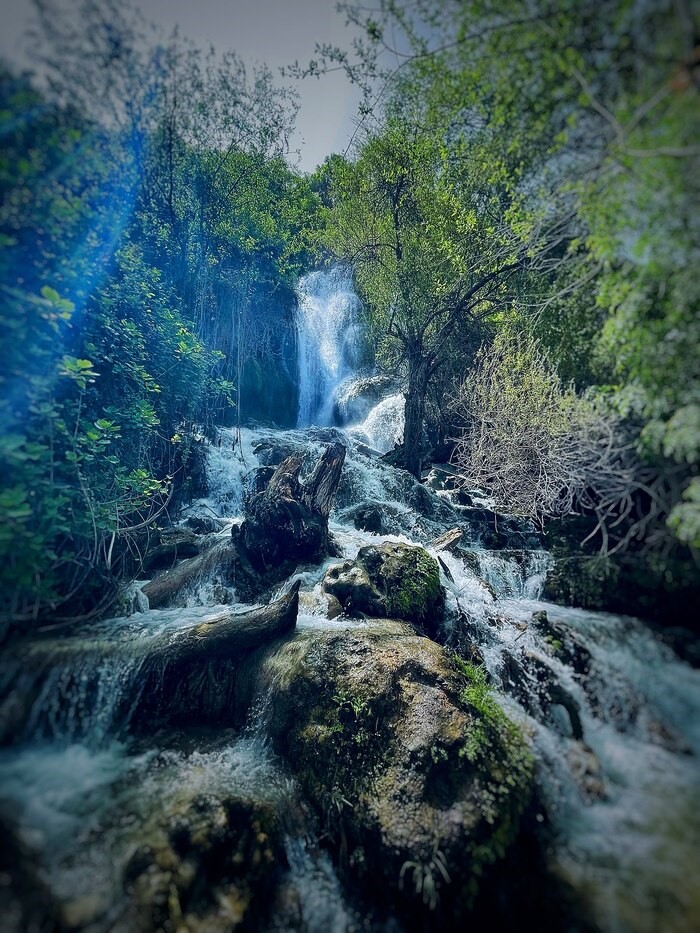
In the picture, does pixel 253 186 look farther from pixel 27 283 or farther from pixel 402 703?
pixel 402 703

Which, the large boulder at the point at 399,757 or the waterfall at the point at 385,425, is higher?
the waterfall at the point at 385,425

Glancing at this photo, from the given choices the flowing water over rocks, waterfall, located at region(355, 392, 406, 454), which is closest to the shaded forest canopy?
the flowing water over rocks

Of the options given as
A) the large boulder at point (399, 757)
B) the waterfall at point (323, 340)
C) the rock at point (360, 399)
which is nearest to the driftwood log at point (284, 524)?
the large boulder at point (399, 757)

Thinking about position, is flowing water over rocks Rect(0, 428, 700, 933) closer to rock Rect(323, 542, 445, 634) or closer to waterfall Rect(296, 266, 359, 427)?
rock Rect(323, 542, 445, 634)

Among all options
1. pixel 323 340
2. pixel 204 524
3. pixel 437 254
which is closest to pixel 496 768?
pixel 204 524

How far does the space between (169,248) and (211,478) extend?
693 centimetres

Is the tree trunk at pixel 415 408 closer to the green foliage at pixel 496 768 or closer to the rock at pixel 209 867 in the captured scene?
the green foliage at pixel 496 768

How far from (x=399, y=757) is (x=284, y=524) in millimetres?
4591

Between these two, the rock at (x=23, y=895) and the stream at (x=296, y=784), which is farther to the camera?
the stream at (x=296, y=784)

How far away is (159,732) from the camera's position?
4.21 meters

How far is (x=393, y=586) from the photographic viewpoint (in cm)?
592

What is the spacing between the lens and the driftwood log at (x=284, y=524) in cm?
733

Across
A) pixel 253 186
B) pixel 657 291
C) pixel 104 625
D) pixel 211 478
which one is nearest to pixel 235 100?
pixel 253 186

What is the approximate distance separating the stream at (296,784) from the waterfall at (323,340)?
15897 millimetres
